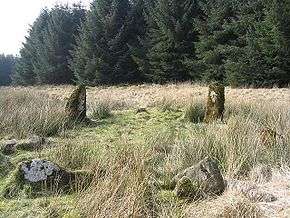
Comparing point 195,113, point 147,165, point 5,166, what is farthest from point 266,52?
point 147,165

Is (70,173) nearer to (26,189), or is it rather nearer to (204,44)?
(26,189)

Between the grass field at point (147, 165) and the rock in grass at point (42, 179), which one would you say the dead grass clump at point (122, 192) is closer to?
the grass field at point (147, 165)

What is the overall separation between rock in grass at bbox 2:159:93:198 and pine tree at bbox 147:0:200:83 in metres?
22.8

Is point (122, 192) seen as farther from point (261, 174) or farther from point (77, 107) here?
point (77, 107)

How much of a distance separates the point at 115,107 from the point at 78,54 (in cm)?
1931

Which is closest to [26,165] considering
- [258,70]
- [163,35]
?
[258,70]

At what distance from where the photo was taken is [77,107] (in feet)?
30.2

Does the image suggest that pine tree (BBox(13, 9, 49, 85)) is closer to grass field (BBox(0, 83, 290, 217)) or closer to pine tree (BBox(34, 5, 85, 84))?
pine tree (BBox(34, 5, 85, 84))

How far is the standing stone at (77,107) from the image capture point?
9.05 metres

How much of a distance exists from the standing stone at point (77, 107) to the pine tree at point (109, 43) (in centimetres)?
2002

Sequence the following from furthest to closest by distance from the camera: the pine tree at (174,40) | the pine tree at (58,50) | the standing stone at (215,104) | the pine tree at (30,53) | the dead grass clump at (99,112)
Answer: the pine tree at (30,53) < the pine tree at (58,50) < the pine tree at (174,40) < the dead grass clump at (99,112) < the standing stone at (215,104)

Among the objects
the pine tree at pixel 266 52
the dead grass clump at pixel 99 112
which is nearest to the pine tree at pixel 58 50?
the pine tree at pixel 266 52

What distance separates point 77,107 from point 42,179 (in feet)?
17.2

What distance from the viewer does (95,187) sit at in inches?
139
